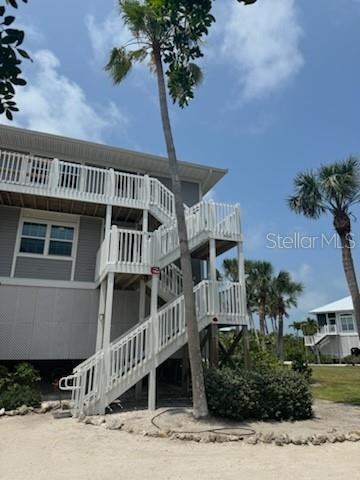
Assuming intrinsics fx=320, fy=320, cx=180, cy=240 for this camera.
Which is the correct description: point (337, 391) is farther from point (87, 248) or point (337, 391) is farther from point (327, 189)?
point (87, 248)

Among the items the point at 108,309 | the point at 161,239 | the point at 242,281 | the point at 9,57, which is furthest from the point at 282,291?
the point at 9,57

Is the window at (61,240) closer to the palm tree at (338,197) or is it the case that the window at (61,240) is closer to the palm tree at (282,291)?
the palm tree at (338,197)

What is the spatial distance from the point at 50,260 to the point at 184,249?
5.85 meters

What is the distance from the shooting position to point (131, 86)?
414 inches

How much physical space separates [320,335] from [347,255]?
2810 cm

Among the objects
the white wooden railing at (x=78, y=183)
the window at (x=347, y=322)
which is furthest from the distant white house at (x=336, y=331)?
the white wooden railing at (x=78, y=183)

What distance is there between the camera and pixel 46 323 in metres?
10.8

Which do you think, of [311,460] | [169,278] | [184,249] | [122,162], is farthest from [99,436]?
[122,162]

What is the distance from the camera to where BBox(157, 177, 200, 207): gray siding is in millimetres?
14024

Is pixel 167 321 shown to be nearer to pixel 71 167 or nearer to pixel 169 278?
pixel 169 278

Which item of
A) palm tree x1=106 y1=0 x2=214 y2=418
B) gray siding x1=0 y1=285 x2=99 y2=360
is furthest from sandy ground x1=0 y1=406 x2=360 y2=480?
gray siding x1=0 y1=285 x2=99 y2=360

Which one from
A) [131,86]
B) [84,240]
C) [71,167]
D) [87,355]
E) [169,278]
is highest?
[131,86]

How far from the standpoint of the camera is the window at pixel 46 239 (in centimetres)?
1145

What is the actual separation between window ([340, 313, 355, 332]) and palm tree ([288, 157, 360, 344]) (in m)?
26.2
